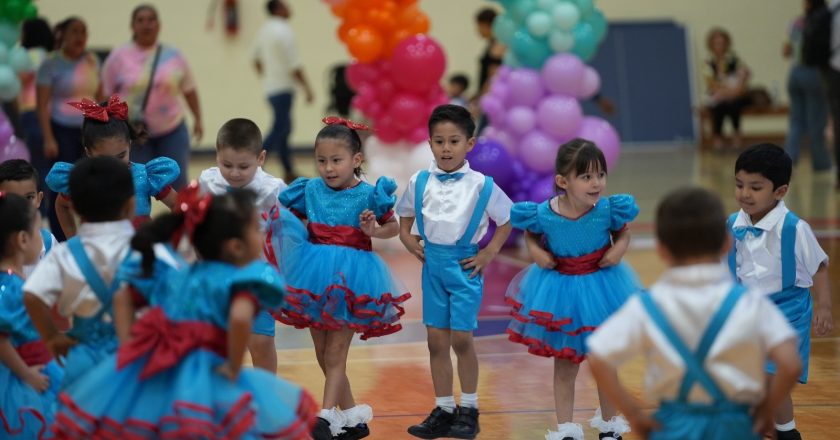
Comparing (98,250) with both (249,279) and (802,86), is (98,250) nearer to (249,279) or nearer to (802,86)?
(249,279)

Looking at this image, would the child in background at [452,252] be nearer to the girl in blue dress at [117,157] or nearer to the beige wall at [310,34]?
the girl in blue dress at [117,157]

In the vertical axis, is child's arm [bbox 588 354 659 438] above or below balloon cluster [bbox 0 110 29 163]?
below

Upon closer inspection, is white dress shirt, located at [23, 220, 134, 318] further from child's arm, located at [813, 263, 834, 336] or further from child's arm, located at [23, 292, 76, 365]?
child's arm, located at [813, 263, 834, 336]

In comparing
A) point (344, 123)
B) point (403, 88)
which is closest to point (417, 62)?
point (403, 88)

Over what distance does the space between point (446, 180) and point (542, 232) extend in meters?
0.55

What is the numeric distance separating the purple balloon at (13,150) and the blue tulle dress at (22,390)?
510 centimetres

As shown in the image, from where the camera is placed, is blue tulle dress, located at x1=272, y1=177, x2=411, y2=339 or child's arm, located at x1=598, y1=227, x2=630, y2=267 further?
blue tulle dress, located at x1=272, y1=177, x2=411, y2=339


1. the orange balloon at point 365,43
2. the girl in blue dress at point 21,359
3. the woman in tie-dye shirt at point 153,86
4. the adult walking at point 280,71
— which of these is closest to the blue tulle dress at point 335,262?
the girl in blue dress at point 21,359

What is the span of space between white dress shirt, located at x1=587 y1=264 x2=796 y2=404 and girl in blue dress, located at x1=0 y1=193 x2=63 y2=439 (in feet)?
6.15

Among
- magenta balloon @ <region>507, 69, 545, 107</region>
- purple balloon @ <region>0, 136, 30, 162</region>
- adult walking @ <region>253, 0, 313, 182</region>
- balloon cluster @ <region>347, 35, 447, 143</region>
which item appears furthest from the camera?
adult walking @ <region>253, 0, 313, 182</region>

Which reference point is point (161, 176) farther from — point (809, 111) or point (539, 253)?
point (809, 111)

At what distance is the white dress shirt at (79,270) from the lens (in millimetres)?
3695

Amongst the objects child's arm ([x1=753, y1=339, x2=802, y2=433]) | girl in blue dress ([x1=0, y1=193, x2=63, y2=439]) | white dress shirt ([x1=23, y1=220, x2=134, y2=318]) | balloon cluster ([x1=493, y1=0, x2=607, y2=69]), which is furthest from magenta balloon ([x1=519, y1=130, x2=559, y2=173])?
child's arm ([x1=753, y1=339, x2=802, y2=433])

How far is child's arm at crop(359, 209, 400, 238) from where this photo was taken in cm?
494
